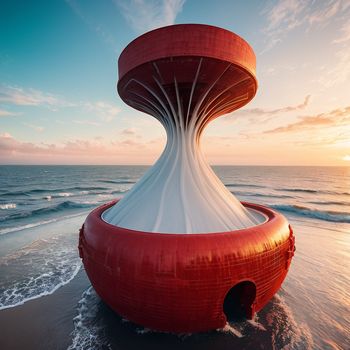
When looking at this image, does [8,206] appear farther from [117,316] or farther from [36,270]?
[117,316]

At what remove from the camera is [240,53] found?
7027 mm

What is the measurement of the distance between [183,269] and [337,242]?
1667 centimetres

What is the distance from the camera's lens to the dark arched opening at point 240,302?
7.14 m

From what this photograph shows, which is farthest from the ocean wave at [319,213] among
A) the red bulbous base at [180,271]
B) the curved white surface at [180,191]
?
the red bulbous base at [180,271]

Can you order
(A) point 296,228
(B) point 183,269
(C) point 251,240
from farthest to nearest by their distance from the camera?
(A) point 296,228
(C) point 251,240
(B) point 183,269

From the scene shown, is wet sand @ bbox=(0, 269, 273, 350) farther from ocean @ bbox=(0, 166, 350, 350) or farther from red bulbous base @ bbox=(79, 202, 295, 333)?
red bulbous base @ bbox=(79, 202, 295, 333)

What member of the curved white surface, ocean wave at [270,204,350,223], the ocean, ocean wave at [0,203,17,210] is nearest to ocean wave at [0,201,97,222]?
ocean wave at [0,203,17,210]

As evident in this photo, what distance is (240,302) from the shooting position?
7.86 m

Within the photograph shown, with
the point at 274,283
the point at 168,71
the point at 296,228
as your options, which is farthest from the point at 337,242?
the point at 168,71

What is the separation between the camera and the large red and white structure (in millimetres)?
5734

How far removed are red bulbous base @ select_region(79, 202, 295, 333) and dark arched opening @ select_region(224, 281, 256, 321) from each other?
32 cm

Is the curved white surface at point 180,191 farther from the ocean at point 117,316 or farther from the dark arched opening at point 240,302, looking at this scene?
the ocean at point 117,316

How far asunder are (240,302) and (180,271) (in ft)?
12.1

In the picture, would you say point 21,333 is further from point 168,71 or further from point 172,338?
point 168,71
